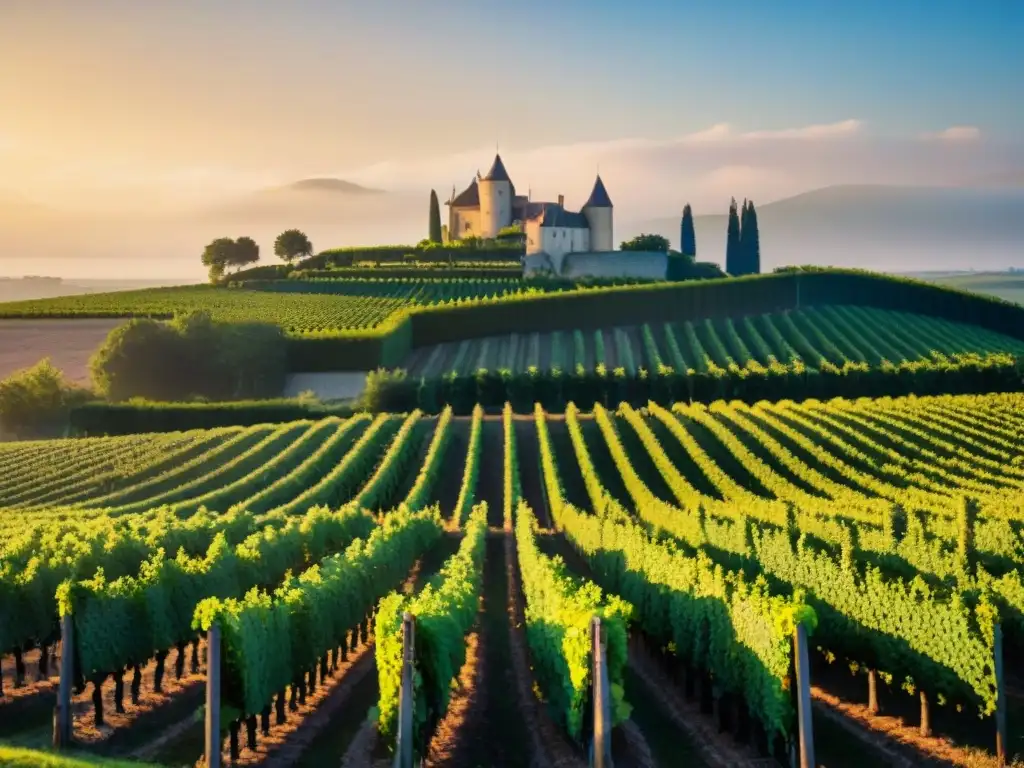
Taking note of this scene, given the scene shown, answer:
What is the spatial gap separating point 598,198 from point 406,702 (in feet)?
343

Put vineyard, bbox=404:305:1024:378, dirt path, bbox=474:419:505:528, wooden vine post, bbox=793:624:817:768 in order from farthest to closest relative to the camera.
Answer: vineyard, bbox=404:305:1024:378 → dirt path, bbox=474:419:505:528 → wooden vine post, bbox=793:624:817:768

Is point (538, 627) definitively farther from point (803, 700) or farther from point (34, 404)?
point (34, 404)

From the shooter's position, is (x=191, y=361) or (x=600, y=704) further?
(x=191, y=361)

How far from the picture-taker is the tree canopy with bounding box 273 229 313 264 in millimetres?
131875

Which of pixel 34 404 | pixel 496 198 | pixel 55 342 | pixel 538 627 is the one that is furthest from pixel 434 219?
pixel 538 627

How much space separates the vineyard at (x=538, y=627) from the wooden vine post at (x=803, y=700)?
1.06 feet

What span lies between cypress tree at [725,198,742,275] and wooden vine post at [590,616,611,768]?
334 ft

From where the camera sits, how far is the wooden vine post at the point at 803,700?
15.0 meters

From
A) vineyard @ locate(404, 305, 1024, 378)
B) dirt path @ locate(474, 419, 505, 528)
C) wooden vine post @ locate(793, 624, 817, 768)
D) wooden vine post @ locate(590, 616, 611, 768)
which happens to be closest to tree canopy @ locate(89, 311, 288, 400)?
vineyard @ locate(404, 305, 1024, 378)

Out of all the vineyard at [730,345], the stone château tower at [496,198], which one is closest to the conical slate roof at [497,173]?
the stone château tower at [496,198]

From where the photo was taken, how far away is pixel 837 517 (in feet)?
94.6

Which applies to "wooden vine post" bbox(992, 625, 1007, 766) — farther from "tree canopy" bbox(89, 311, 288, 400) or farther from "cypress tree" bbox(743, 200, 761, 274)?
"cypress tree" bbox(743, 200, 761, 274)

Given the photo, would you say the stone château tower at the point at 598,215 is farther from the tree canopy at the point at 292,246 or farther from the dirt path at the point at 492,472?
the dirt path at the point at 492,472

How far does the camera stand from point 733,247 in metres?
115
